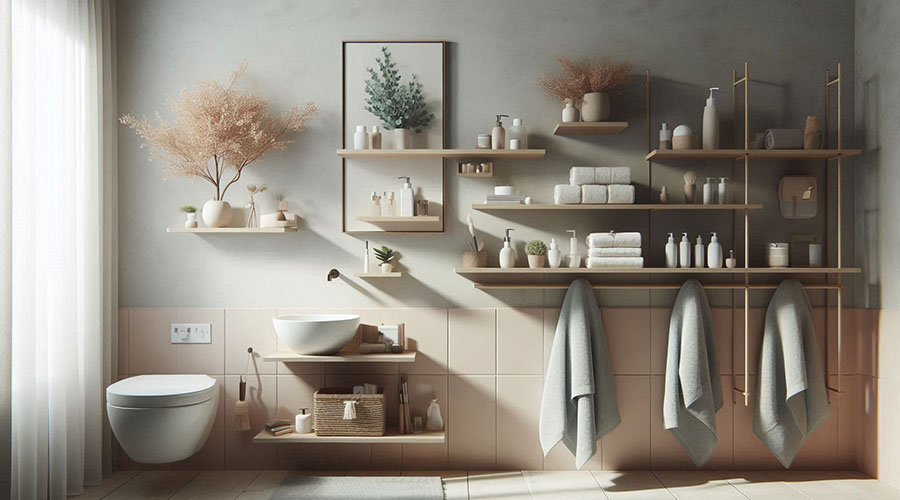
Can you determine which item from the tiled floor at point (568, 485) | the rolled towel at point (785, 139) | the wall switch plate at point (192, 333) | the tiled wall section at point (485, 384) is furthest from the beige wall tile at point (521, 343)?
the wall switch plate at point (192, 333)

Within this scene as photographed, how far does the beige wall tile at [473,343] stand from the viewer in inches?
125

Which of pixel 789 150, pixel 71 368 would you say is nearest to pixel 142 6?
pixel 71 368

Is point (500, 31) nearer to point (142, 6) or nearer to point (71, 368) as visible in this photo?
point (142, 6)

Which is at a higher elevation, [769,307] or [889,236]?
[889,236]

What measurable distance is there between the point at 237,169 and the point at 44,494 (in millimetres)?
1626

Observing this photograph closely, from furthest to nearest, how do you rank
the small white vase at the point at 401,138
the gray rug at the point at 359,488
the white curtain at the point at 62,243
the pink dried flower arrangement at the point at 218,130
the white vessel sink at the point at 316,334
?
the small white vase at the point at 401,138
the pink dried flower arrangement at the point at 218,130
the white vessel sink at the point at 316,334
the gray rug at the point at 359,488
the white curtain at the point at 62,243

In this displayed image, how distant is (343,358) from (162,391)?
773mm

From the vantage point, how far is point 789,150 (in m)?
2.95

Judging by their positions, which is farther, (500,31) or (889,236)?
(500,31)

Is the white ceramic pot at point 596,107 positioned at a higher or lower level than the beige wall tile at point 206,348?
higher

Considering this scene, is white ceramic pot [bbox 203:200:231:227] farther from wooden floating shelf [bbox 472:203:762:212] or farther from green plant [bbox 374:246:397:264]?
wooden floating shelf [bbox 472:203:762:212]

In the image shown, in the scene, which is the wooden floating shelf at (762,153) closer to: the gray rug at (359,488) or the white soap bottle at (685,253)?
the white soap bottle at (685,253)

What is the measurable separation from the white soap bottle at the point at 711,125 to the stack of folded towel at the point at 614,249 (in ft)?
1.86

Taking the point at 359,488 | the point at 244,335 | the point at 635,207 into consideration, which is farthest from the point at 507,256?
the point at 244,335
